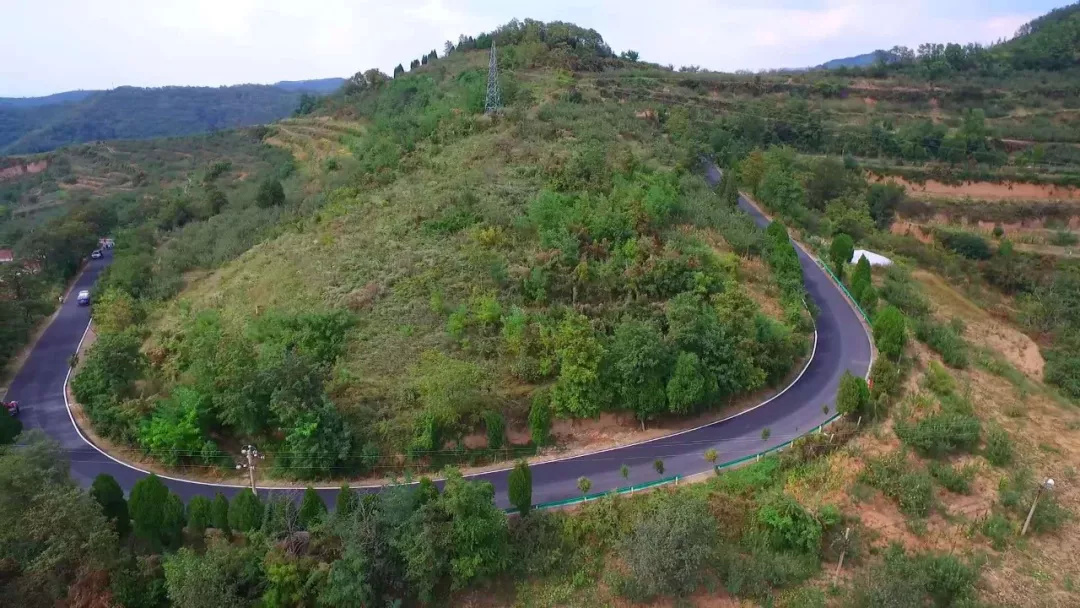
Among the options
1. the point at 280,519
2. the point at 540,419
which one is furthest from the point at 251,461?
the point at 540,419

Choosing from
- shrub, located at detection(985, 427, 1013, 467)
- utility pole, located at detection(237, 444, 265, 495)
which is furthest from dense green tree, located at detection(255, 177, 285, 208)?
shrub, located at detection(985, 427, 1013, 467)

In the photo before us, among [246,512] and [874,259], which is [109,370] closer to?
[246,512]

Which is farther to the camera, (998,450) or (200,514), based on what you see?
(998,450)

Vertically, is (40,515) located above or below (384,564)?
above

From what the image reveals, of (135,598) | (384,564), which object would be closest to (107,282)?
(135,598)

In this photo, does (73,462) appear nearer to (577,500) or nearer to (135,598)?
(135,598)

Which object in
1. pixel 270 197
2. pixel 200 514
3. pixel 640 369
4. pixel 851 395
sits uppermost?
pixel 270 197
